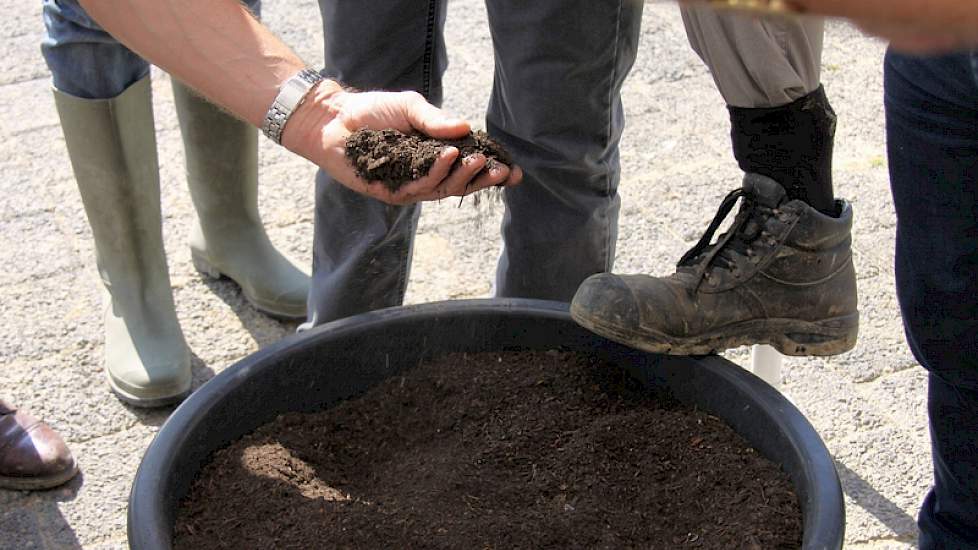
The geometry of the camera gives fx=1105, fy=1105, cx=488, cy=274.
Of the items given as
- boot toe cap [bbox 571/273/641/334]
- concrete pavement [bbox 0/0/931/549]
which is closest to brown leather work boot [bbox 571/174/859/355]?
boot toe cap [bbox 571/273/641/334]

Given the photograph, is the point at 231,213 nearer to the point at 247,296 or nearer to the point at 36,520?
the point at 247,296

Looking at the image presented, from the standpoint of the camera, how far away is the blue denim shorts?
76.3 inches

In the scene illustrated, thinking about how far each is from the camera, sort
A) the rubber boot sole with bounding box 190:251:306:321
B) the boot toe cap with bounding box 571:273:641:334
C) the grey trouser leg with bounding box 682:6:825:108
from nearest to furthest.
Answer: the grey trouser leg with bounding box 682:6:825:108 < the boot toe cap with bounding box 571:273:641:334 < the rubber boot sole with bounding box 190:251:306:321

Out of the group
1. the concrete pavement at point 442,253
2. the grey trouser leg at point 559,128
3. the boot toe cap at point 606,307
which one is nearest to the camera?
the boot toe cap at point 606,307

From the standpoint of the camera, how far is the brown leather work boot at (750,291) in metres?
1.48

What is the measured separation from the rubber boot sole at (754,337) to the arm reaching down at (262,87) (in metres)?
0.26

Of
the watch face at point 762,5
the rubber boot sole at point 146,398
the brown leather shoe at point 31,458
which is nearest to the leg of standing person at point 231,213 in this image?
the rubber boot sole at point 146,398

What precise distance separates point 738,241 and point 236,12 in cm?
74

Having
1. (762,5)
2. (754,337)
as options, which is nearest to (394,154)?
(754,337)

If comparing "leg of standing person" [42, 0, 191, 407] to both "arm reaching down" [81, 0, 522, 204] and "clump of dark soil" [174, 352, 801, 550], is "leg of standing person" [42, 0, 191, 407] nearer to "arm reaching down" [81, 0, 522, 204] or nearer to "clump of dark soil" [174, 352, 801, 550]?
"arm reaching down" [81, 0, 522, 204]

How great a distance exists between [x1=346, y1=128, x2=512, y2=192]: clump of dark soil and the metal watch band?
0.26ft

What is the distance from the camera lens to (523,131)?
5.84 ft

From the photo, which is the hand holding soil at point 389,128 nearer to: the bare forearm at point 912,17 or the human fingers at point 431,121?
the human fingers at point 431,121

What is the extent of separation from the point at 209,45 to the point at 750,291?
793 mm
